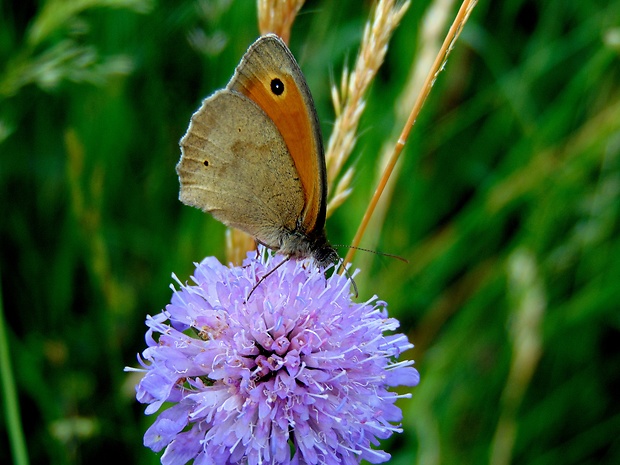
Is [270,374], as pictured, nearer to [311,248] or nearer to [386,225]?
[311,248]

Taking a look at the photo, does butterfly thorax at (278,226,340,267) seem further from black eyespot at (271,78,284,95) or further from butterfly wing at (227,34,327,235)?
black eyespot at (271,78,284,95)

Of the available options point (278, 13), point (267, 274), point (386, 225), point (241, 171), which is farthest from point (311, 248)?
point (386, 225)

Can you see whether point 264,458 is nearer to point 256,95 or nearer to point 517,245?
point 256,95

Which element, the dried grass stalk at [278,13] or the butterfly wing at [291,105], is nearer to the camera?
the butterfly wing at [291,105]

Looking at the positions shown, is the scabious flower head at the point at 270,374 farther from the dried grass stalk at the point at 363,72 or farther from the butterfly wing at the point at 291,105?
the dried grass stalk at the point at 363,72

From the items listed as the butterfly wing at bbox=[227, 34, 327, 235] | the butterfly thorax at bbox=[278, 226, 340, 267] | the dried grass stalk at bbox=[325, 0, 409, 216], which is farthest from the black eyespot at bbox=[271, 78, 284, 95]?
the butterfly thorax at bbox=[278, 226, 340, 267]

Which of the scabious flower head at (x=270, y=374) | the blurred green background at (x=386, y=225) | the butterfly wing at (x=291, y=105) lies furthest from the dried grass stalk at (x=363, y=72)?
the blurred green background at (x=386, y=225)

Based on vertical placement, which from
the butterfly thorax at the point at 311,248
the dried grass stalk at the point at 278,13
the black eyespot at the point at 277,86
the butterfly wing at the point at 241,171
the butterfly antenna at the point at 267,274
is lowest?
the butterfly antenna at the point at 267,274
